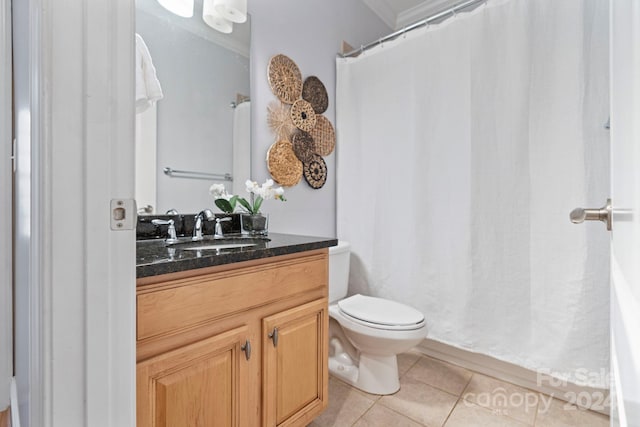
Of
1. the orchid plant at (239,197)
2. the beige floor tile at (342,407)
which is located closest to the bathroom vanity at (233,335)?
the beige floor tile at (342,407)

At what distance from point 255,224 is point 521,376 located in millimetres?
1597

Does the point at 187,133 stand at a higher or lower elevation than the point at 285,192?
higher

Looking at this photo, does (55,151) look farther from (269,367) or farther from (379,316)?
(379,316)

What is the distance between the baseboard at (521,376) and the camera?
58.4 inches

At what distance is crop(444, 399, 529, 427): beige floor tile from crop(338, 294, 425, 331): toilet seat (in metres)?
0.41

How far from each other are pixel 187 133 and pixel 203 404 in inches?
44.7

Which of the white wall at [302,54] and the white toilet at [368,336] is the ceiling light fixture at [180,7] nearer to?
the white wall at [302,54]

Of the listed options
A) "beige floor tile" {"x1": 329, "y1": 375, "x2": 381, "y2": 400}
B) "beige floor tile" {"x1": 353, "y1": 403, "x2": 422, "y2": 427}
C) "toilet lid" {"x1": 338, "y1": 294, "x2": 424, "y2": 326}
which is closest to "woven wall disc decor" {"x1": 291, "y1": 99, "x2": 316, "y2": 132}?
"toilet lid" {"x1": 338, "y1": 294, "x2": 424, "y2": 326}

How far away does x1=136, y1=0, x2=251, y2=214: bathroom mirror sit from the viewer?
1366 mm

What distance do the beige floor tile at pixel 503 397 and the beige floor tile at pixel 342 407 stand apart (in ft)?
1.71

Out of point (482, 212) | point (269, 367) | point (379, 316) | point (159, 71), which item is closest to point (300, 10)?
point (159, 71)

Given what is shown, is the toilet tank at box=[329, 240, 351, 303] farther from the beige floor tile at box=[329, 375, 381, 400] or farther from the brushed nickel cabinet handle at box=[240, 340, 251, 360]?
the brushed nickel cabinet handle at box=[240, 340, 251, 360]

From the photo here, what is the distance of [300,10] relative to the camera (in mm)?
1969

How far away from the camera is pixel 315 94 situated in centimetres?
208
